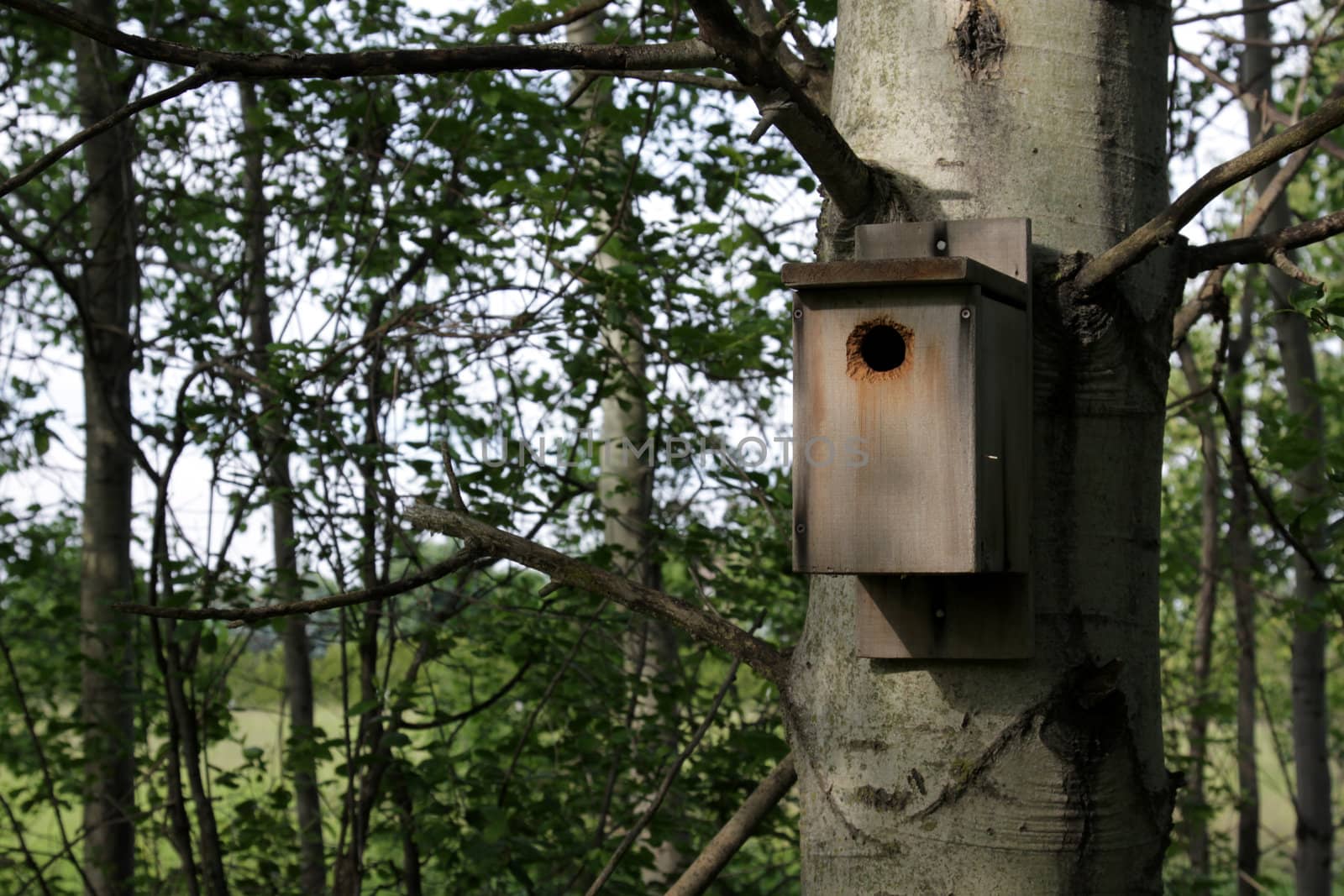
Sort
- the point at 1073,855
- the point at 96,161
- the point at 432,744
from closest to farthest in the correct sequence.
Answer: the point at 1073,855, the point at 432,744, the point at 96,161

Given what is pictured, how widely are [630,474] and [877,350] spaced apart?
3.18 m

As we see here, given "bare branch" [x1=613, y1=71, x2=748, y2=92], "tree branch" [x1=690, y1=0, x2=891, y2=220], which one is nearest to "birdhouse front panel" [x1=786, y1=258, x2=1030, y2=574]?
"tree branch" [x1=690, y1=0, x2=891, y2=220]

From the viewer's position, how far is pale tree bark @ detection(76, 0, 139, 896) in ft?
14.4

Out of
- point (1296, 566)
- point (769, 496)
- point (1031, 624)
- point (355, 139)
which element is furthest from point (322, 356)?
point (1296, 566)

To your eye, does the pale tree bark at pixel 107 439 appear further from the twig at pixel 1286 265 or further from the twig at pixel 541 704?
the twig at pixel 1286 265

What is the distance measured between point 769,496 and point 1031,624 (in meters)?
2.00

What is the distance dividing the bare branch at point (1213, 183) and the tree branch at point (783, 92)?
0.33 metres

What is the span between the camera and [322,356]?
3625 mm

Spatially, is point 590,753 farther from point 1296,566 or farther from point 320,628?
point 1296,566

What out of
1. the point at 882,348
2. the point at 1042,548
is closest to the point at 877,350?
the point at 882,348

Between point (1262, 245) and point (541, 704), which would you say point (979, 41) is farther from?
point (541, 704)

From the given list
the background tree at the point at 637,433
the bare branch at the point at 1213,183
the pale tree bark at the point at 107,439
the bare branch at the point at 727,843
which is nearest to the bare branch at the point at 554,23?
the background tree at the point at 637,433

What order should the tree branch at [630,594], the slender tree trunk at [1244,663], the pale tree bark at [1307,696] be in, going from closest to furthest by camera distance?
the tree branch at [630,594]
the pale tree bark at [1307,696]
the slender tree trunk at [1244,663]

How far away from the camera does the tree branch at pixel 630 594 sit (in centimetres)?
168
